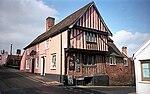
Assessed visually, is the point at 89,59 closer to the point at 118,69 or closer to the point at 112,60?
the point at 112,60

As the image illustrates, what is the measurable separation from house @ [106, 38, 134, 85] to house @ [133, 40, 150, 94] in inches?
344

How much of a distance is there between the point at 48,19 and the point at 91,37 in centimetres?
1071

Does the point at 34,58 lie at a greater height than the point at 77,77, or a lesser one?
greater

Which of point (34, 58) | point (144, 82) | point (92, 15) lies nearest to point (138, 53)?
point (144, 82)

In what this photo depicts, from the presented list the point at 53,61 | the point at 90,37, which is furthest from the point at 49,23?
the point at 90,37

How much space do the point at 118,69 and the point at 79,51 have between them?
28.8 ft

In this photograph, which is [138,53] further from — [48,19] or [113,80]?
[48,19]

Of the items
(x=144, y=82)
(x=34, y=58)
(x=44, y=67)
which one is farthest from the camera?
(x=34, y=58)

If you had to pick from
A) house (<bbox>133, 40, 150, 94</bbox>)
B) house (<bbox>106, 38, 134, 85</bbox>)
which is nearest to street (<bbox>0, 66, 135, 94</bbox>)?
house (<bbox>133, 40, 150, 94</bbox>)

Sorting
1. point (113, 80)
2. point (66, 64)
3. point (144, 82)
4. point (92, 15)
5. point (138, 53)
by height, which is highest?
point (92, 15)

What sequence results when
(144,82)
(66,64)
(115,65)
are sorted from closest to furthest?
(144,82) < (66,64) < (115,65)

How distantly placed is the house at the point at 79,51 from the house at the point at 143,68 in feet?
21.6

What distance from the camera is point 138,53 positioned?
35.9 ft

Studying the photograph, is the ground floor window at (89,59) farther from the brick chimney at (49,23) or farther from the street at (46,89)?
the brick chimney at (49,23)
